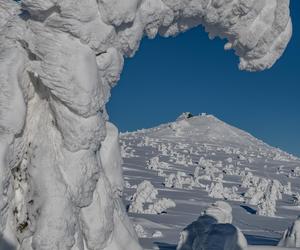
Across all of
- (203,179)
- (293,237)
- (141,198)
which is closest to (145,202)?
(141,198)

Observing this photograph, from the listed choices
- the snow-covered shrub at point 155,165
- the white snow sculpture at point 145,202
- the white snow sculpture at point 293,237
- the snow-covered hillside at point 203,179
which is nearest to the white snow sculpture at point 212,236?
the white snow sculpture at point 293,237

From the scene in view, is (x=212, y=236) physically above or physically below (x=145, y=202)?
above

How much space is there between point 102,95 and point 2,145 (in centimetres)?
85

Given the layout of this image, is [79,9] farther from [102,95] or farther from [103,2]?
[102,95]

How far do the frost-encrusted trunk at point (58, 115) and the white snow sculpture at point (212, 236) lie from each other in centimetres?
234

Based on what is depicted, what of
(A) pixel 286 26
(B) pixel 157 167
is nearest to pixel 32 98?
(A) pixel 286 26

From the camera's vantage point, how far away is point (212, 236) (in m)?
7.43

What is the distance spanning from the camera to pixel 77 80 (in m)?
4.65

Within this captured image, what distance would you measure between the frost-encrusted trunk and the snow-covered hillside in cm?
571

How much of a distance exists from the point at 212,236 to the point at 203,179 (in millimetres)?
23798

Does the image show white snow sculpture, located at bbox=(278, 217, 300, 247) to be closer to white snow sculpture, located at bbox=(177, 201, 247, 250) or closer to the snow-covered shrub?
white snow sculpture, located at bbox=(177, 201, 247, 250)

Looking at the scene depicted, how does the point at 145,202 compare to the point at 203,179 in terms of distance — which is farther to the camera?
the point at 203,179

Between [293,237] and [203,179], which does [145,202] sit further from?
[203,179]

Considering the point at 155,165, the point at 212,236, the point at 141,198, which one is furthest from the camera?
the point at 155,165
